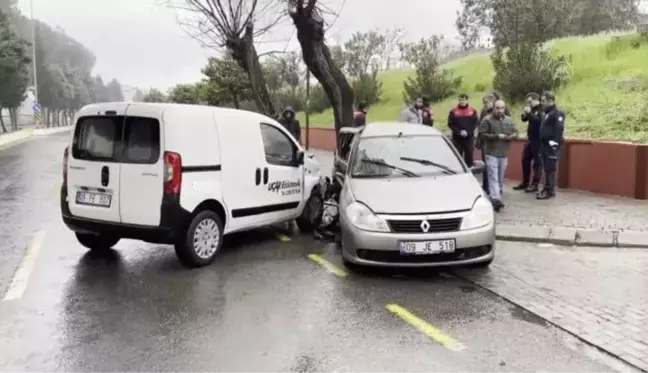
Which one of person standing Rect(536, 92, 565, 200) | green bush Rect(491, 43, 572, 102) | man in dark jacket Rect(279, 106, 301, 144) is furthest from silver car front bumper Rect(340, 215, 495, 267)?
green bush Rect(491, 43, 572, 102)

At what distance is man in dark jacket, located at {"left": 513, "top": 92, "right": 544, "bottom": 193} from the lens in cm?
1179

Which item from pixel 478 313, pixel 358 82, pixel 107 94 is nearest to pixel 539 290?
pixel 478 313

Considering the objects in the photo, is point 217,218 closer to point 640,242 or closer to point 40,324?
point 40,324

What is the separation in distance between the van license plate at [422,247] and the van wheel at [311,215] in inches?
113

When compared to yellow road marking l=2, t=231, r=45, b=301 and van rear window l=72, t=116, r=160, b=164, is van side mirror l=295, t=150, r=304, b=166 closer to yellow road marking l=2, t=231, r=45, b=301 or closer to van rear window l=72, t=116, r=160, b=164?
van rear window l=72, t=116, r=160, b=164

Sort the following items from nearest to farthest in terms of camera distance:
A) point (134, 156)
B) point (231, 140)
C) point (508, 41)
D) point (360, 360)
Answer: point (360, 360) → point (134, 156) → point (231, 140) → point (508, 41)

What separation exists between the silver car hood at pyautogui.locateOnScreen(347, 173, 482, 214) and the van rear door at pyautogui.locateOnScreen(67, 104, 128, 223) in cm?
261

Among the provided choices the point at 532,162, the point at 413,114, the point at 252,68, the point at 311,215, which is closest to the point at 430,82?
the point at 252,68

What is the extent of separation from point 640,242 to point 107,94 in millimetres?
143109

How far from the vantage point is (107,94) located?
460 ft

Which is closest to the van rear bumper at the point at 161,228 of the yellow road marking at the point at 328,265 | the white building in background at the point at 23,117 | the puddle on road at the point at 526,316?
the yellow road marking at the point at 328,265

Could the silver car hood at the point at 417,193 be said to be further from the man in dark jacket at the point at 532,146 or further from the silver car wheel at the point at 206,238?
the man in dark jacket at the point at 532,146

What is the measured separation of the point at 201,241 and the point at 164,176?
2.88ft

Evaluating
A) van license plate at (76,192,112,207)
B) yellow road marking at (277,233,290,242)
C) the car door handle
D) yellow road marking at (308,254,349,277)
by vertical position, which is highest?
the car door handle
